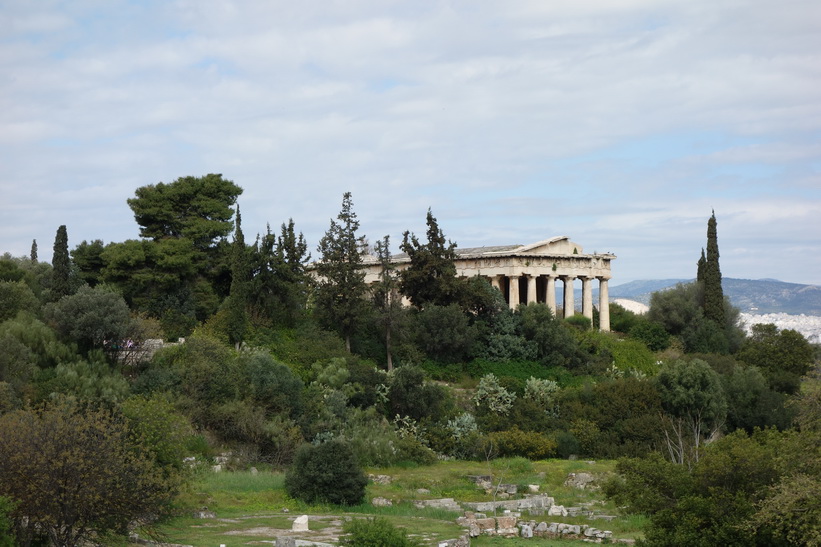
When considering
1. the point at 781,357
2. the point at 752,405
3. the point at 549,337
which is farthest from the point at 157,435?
the point at 781,357

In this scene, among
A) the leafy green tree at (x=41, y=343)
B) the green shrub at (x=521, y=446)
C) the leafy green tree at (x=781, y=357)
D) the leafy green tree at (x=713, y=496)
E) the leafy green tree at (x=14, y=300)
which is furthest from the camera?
the leafy green tree at (x=781, y=357)

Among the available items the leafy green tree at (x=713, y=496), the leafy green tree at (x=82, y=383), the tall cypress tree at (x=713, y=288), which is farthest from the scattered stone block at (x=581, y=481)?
the tall cypress tree at (x=713, y=288)

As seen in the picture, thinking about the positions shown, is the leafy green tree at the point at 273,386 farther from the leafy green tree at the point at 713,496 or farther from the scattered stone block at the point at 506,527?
the leafy green tree at the point at 713,496

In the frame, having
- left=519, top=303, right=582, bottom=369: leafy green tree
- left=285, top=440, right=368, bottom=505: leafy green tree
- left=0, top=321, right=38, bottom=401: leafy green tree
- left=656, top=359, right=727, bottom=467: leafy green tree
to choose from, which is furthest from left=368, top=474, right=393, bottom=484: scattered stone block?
left=519, top=303, right=582, bottom=369: leafy green tree

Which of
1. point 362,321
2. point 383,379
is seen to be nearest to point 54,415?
point 383,379

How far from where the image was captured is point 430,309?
165 feet

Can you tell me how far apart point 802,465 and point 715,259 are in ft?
125

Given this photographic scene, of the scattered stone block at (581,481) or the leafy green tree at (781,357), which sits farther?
the leafy green tree at (781,357)

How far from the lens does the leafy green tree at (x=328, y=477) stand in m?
32.8

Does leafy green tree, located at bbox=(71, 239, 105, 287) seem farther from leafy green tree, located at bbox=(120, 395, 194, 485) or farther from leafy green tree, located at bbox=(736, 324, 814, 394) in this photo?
leafy green tree, located at bbox=(736, 324, 814, 394)

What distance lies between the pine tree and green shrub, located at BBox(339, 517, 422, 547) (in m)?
22.5

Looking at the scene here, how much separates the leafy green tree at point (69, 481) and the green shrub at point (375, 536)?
424 cm

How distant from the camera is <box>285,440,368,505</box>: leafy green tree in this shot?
32844 mm

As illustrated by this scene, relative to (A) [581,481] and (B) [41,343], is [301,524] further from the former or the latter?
(B) [41,343]
